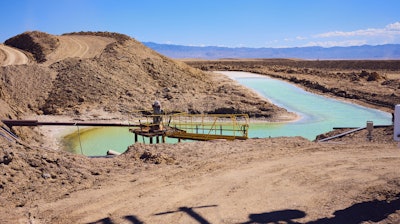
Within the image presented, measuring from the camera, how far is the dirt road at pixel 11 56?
3497cm

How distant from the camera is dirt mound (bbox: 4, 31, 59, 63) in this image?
38312 millimetres

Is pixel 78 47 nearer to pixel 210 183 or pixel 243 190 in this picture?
pixel 210 183

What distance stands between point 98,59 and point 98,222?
1144 inches

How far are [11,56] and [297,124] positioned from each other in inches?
902

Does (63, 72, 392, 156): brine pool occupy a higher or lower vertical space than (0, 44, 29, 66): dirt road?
lower

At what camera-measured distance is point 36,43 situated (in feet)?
130

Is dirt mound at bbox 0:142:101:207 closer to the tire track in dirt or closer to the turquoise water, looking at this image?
the turquoise water

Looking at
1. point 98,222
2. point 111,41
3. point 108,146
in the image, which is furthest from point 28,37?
point 98,222

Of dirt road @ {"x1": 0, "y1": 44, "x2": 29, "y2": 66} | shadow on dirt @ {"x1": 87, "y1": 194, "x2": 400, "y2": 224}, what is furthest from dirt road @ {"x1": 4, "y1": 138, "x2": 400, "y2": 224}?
dirt road @ {"x1": 0, "y1": 44, "x2": 29, "y2": 66}

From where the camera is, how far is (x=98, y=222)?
845cm

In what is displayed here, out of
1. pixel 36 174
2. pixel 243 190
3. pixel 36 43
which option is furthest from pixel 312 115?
pixel 36 43

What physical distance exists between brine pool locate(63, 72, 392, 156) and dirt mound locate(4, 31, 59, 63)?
15.0m

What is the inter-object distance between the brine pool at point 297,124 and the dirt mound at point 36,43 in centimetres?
1497

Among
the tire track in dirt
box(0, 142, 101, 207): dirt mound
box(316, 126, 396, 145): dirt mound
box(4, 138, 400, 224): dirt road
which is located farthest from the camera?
the tire track in dirt
